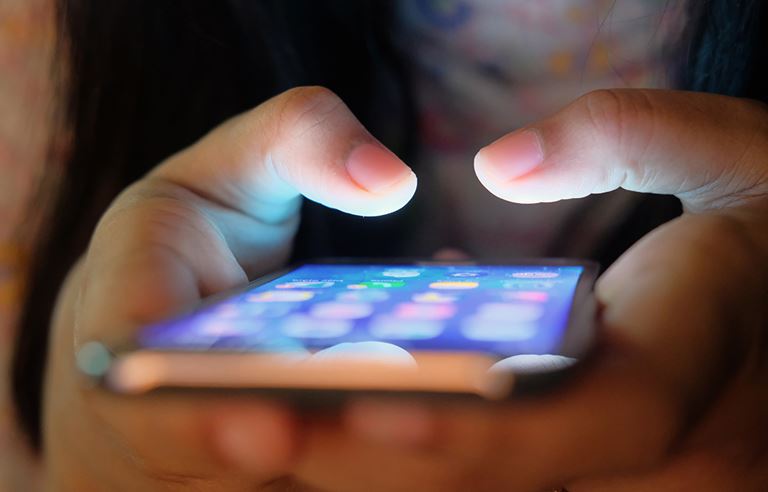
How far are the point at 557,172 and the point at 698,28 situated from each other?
0.78ft

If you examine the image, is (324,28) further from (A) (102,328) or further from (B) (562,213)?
(A) (102,328)

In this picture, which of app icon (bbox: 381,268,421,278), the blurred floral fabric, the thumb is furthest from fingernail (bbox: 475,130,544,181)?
the blurred floral fabric

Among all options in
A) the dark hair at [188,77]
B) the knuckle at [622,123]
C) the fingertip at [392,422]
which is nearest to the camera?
the fingertip at [392,422]

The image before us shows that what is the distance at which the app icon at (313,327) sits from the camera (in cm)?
30

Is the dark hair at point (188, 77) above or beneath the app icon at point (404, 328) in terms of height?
above

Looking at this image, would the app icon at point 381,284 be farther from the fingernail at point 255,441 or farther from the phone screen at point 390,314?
the fingernail at point 255,441

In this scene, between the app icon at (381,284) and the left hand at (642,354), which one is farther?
the app icon at (381,284)

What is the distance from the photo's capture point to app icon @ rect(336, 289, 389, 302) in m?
0.37

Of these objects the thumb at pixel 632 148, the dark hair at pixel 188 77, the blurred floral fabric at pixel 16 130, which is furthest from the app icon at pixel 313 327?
the blurred floral fabric at pixel 16 130

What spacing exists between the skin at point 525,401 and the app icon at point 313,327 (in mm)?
51

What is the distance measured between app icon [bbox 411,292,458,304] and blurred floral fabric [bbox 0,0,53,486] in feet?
1.47

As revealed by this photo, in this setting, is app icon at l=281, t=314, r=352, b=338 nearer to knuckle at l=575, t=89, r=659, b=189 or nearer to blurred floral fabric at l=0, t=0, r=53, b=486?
knuckle at l=575, t=89, r=659, b=189

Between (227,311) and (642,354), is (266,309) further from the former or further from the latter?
(642,354)

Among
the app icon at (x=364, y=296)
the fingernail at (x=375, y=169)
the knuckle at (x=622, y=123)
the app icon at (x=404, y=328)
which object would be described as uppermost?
the knuckle at (x=622, y=123)
